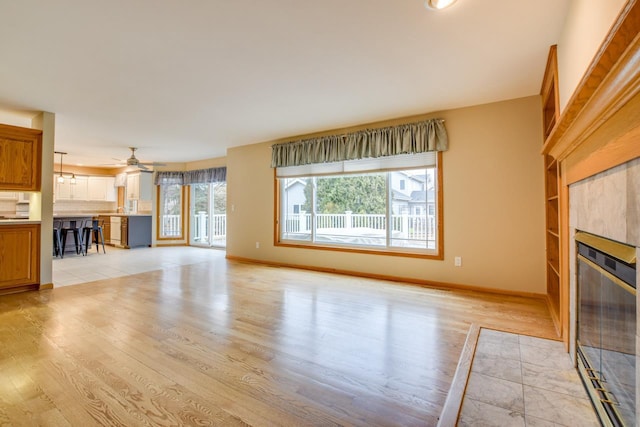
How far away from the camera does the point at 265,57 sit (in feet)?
8.85

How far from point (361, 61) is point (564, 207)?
81.2 inches

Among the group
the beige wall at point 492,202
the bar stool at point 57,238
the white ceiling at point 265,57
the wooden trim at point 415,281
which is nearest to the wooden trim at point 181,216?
the bar stool at point 57,238

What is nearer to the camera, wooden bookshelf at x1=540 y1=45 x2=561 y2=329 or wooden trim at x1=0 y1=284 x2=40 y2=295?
wooden bookshelf at x1=540 y1=45 x2=561 y2=329

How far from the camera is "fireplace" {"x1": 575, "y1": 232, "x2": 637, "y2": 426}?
117cm

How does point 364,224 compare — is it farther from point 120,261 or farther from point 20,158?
point 120,261

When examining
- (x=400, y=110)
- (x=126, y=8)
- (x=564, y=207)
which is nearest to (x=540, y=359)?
(x=564, y=207)

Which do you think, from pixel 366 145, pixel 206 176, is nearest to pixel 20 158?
pixel 206 176

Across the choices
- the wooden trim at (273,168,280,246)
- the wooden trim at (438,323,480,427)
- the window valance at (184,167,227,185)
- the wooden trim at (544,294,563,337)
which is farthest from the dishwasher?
the wooden trim at (544,294,563,337)

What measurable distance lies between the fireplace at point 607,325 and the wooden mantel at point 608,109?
39 cm

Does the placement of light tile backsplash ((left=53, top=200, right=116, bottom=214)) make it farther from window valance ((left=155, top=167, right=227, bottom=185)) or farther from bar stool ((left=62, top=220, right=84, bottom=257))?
bar stool ((left=62, top=220, right=84, bottom=257))

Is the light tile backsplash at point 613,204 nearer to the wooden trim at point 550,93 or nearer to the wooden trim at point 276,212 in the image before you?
the wooden trim at point 550,93

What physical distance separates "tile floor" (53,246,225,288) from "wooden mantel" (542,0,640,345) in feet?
18.8

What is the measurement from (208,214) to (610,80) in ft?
27.9

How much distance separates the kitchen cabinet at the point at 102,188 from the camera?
9.23 m
